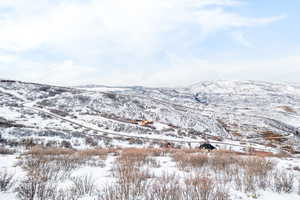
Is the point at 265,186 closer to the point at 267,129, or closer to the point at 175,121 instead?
the point at 175,121

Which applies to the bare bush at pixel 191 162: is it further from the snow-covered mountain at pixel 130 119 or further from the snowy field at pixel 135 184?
the snow-covered mountain at pixel 130 119

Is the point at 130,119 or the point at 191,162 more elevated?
the point at 191,162

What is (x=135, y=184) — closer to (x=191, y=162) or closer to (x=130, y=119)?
(x=191, y=162)

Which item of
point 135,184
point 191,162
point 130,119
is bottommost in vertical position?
point 130,119

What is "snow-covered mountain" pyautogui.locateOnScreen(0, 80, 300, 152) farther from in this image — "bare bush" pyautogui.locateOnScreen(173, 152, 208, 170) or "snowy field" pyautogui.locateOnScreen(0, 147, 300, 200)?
"snowy field" pyautogui.locateOnScreen(0, 147, 300, 200)

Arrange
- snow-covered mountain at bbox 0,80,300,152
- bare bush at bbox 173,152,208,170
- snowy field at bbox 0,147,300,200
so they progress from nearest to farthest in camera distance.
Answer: snowy field at bbox 0,147,300,200, bare bush at bbox 173,152,208,170, snow-covered mountain at bbox 0,80,300,152

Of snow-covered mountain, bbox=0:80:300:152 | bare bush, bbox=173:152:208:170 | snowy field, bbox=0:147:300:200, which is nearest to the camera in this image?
snowy field, bbox=0:147:300:200

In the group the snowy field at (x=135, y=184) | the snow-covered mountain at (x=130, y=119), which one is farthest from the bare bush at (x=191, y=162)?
the snow-covered mountain at (x=130, y=119)

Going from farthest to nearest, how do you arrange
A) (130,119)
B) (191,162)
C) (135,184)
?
(130,119)
(191,162)
(135,184)

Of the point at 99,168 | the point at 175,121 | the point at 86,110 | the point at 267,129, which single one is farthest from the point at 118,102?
the point at 99,168

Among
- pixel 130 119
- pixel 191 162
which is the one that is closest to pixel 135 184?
pixel 191 162

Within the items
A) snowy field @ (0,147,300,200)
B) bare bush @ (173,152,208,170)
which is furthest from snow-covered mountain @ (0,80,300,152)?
snowy field @ (0,147,300,200)

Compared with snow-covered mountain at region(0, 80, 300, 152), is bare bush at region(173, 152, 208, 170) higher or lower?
higher

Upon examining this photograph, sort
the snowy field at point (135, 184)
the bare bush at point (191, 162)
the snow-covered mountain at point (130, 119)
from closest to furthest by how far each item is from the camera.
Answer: the snowy field at point (135, 184)
the bare bush at point (191, 162)
the snow-covered mountain at point (130, 119)
